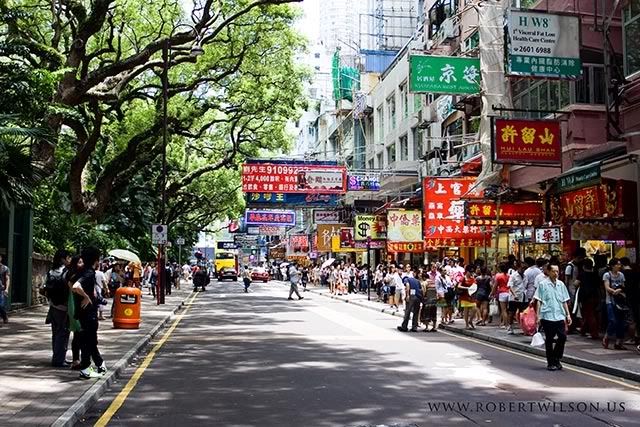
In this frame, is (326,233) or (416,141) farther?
(326,233)

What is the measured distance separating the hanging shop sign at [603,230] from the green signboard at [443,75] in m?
5.79

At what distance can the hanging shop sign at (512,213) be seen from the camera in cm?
2216

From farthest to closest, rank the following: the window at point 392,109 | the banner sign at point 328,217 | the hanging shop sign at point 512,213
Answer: the banner sign at point 328,217 → the window at point 392,109 → the hanging shop sign at point 512,213

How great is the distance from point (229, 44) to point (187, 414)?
820 inches

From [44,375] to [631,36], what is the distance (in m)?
14.0

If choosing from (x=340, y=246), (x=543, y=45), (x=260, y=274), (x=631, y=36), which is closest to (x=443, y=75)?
(x=543, y=45)

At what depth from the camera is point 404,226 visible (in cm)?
3052

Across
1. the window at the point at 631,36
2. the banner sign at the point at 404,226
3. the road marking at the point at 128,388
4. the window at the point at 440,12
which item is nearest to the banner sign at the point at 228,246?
the window at the point at 440,12

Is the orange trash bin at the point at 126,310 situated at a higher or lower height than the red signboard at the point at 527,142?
lower

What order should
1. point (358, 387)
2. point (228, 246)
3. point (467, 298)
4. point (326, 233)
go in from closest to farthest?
1. point (358, 387)
2. point (467, 298)
3. point (326, 233)
4. point (228, 246)

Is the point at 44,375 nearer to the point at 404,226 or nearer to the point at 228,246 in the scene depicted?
the point at 404,226

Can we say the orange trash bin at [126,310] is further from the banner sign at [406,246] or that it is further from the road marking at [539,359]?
the banner sign at [406,246]

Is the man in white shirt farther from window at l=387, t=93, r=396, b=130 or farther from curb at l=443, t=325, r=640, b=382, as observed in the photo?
window at l=387, t=93, r=396, b=130

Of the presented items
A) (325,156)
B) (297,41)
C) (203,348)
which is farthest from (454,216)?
(325,156)
